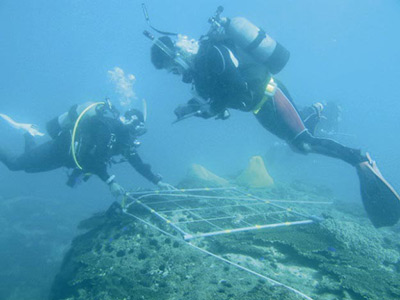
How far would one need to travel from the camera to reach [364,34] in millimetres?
157500

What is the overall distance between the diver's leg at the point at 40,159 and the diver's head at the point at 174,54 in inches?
138

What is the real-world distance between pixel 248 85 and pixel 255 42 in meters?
0.74

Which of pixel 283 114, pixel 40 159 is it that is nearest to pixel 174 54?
pixel 283 114

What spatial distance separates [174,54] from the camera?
4.06m

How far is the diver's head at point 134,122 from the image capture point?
17.4ft

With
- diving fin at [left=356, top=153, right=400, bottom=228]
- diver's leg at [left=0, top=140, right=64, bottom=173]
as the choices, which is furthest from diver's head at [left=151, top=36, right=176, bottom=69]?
diving fin at [left=356, top=153, right=400, bottom=228]

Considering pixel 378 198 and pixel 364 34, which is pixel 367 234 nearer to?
pixel 378 198

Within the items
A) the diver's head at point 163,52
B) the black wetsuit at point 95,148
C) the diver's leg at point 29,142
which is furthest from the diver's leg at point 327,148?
the diver's leg at point 29,142

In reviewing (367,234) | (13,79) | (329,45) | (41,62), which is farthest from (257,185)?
(329,45)

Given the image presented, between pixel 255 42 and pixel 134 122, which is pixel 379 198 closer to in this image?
pixel 255 42

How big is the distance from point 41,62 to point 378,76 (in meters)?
199

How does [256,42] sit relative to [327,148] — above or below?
above

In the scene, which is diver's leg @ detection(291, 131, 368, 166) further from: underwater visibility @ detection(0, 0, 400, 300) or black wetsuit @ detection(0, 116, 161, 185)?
black wetsuit @ detection(0, 116, 161, 185)

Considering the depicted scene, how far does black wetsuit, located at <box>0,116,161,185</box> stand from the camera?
5.06 m
